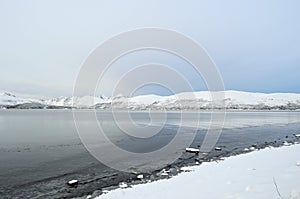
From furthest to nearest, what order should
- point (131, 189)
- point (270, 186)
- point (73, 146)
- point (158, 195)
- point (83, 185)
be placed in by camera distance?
point (73, 146) → point (83, 185) → point (131, 189) → point (158, 195) → point (270, 186)

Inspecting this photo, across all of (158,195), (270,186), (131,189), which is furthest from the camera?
(131,189)

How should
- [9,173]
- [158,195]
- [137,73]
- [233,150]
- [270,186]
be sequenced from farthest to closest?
1. [137,73]
2. [233,150]
3. [9,173]
4. [158,195]
5. [270,186]

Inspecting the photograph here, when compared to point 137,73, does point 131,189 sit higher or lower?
lower

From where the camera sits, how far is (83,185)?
12.3 m

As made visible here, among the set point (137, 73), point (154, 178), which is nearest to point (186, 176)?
point (154, 178)

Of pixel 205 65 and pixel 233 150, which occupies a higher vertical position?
pixel 205 65

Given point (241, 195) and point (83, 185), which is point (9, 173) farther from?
point (241, 195)

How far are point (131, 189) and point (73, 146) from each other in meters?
14.8

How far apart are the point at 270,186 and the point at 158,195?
393 cm

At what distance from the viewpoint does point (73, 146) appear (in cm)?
2397

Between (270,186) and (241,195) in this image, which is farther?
(270,186)

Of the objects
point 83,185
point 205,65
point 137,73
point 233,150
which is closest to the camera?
point 83,185

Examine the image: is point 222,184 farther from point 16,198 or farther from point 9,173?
point 9,173

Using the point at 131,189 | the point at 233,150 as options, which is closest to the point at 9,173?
the point at 131,189
